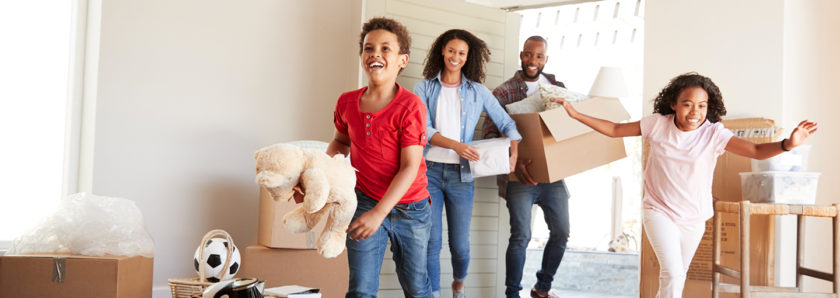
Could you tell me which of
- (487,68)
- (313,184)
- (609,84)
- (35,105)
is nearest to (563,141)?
(487,68)

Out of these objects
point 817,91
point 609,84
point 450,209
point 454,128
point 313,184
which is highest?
point 609,84

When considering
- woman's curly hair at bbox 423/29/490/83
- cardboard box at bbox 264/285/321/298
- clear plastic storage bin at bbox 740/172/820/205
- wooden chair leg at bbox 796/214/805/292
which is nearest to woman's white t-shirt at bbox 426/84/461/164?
woman's curly hair at bbox 423/29/490/83

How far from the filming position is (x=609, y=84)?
5078 millimetres

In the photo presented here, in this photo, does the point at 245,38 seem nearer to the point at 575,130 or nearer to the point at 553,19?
the point at 575,130

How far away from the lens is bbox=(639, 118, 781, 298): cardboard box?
3053 millimetres

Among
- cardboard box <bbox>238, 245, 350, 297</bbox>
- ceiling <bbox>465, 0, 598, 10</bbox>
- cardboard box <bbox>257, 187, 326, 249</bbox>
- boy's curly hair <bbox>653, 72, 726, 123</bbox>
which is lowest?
cardboard box <bbox>238, 245, 350, 297</bbox>

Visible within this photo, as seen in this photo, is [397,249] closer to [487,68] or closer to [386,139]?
[386,139]

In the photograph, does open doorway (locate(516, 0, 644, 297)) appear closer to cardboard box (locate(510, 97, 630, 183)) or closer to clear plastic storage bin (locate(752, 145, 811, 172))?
cardboard box (locate(510, 97, 630, 183))

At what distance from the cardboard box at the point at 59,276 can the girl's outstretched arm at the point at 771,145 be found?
238 cm

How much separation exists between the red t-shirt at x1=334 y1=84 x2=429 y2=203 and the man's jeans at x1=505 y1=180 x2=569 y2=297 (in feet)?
4.75

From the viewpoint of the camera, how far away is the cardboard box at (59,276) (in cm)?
265

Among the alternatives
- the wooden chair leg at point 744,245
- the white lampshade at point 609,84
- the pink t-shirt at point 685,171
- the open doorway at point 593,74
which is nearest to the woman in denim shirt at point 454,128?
the pink t-shirt at point 685,171

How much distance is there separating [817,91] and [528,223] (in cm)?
150

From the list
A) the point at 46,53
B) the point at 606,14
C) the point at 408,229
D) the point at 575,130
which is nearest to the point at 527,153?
the point at 575,130
